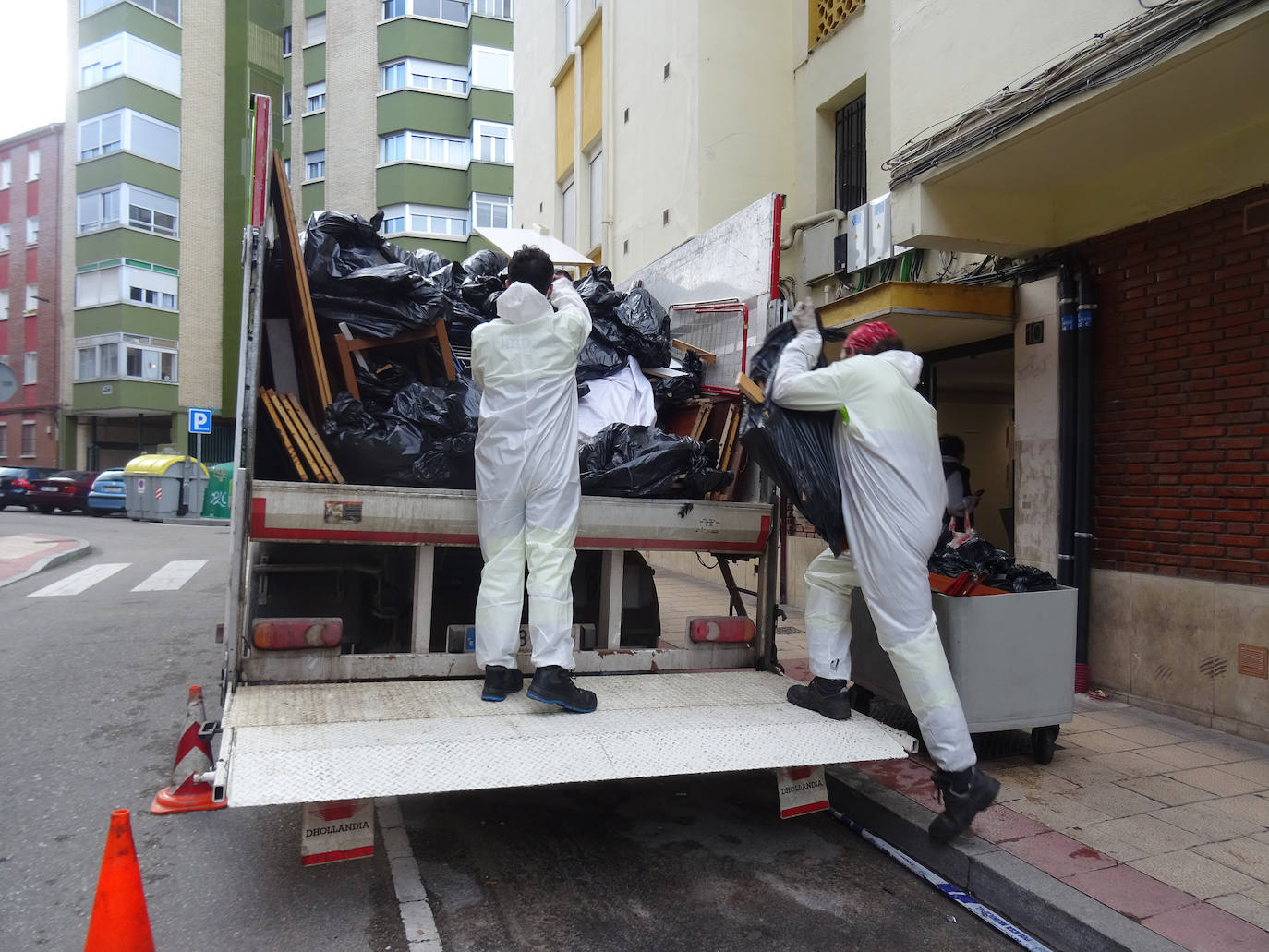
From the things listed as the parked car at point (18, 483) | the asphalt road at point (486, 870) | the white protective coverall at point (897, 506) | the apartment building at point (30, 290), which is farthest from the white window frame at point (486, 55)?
the white protective coverall at point (897, 506)

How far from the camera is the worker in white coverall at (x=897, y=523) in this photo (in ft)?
11.1

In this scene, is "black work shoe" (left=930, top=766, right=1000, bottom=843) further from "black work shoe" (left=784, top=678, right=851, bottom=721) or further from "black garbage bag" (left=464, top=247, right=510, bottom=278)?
"black garbage bag" (left=464, top=247, right=510, bottom=278)

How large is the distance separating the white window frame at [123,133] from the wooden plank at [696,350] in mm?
31595

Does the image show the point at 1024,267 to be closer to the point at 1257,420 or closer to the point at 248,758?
the point at 1257,420

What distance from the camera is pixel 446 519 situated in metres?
3.76

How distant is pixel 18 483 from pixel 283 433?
25.1 m

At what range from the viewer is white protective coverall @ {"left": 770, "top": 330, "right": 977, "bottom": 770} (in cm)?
340

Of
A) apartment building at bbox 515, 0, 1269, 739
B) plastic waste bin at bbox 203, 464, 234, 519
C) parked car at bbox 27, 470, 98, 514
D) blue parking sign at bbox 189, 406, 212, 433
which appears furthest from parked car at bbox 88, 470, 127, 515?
apartment building at bbox 515, 0, 1269, 739

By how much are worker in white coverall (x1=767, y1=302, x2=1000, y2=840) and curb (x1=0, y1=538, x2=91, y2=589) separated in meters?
10.9

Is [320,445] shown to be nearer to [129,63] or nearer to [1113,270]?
[1113,270]

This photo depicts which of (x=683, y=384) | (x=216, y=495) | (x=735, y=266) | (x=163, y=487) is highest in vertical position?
(x=735, y=266)

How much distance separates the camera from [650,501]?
409cm

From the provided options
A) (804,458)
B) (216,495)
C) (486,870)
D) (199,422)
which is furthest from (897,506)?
(216,495)

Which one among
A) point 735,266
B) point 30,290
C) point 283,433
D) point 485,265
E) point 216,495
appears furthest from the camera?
point 30,290
